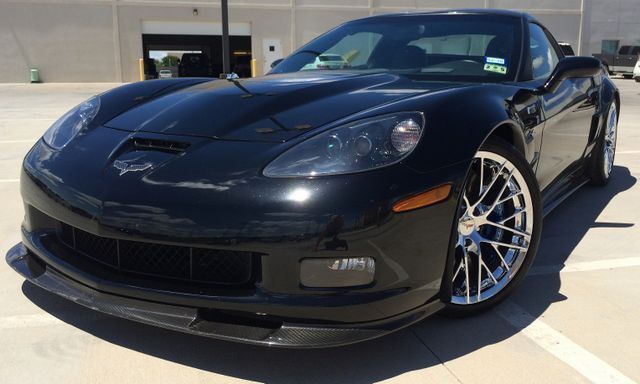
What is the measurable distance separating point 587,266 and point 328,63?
6.17ft

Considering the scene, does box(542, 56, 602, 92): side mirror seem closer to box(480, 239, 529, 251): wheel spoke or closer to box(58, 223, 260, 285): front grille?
box(480, 239, 529, 251): wheel spoke

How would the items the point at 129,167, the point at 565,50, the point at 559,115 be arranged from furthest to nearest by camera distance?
the point at 565,50, the point at 559,115, the point at 129,167

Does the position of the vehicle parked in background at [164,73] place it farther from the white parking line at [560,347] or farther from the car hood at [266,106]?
the white parking line at [560,347]

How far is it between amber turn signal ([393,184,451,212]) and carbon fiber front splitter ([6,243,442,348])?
1.26 ft

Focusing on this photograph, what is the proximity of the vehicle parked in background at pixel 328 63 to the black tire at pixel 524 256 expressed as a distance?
1305 millimetres

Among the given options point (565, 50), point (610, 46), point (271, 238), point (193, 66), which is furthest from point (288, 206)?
point (610, 46)

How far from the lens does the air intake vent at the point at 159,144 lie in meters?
2.10

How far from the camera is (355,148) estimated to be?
1.95 meters

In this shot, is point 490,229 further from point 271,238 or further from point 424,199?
point 271,238

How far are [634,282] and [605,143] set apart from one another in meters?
1.98

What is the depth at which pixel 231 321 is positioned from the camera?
1887mm

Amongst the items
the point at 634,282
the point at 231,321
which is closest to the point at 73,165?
the point at 231,321

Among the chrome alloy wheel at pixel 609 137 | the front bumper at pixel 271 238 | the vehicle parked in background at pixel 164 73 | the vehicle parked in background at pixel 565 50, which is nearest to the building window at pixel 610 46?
the vehicle parked in background at pixel 164 73

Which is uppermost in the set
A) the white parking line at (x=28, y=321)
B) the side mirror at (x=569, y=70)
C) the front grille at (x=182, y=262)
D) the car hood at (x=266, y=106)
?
the side mirror at (x=569, y=70)
